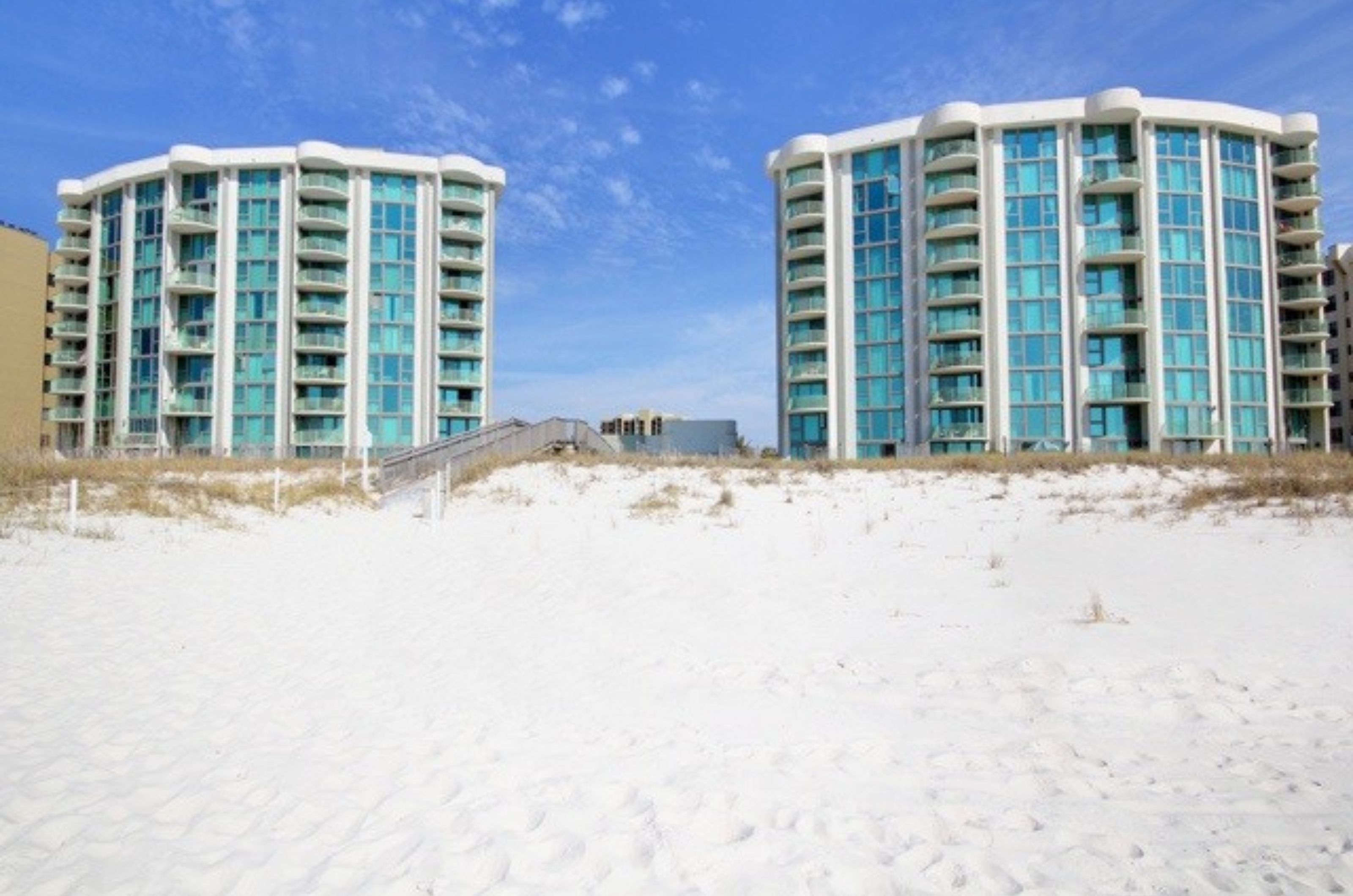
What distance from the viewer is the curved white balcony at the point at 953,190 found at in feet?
167

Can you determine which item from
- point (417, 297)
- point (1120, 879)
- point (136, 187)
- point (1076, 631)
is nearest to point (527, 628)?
point (1076, 631)

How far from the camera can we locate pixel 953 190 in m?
50.8

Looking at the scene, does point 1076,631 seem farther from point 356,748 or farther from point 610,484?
point 610,484

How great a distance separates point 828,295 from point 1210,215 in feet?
84.3

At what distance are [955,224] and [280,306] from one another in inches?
1937

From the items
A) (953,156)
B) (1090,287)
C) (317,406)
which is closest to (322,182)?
(317,406)

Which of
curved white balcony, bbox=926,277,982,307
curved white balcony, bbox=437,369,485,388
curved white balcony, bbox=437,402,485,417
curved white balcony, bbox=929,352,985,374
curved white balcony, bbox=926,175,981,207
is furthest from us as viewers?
curved white balcony, bbox=437,369,485,388

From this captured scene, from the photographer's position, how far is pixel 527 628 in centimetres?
889

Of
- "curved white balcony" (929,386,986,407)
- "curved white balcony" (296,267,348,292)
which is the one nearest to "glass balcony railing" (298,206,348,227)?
"curved white balcony" (296,267,348,292)

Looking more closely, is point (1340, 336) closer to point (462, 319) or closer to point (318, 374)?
point (462, 319)

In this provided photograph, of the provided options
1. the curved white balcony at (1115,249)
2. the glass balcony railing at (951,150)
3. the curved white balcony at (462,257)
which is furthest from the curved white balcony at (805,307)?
the curved white balcony at (462,257)

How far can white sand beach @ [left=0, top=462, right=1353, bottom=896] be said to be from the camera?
377 centimetres

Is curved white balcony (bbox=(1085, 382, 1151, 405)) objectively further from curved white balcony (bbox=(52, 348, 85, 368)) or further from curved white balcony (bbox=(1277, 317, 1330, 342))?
curved white balcony (bbox=(52, 348, 85, 368))

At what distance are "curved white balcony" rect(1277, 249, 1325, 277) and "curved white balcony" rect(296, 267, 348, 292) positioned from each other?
6734cm
